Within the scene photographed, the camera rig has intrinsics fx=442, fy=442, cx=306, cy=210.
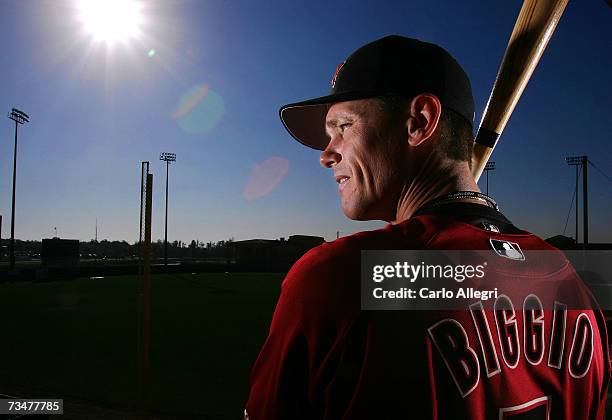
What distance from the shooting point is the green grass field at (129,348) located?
8078 millimetres

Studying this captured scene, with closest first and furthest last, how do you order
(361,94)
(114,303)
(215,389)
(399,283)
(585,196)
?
1. (399,283)
2. (361,94)
3. (215,389)
4. (114,303)
5. (585,196)

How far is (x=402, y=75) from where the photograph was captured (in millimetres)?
1042

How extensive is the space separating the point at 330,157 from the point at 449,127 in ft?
1.05

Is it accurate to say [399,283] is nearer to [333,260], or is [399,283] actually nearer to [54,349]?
[333,260]

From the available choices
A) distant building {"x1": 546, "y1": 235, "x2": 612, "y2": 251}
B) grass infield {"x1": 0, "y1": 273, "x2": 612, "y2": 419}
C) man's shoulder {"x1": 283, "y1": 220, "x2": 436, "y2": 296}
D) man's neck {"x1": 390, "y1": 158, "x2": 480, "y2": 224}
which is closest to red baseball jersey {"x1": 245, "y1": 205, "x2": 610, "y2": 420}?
man's shoulder {"x1": 283, "y1": 220, "x2": 436, "y2": 296}

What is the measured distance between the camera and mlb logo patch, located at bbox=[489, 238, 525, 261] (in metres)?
0.95

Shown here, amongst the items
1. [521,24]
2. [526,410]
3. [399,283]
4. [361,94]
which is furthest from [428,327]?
[521,24]

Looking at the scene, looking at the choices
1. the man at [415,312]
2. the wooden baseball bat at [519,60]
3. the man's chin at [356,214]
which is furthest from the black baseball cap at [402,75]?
the man's chin at [356,214]

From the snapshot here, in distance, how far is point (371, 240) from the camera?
85 cm

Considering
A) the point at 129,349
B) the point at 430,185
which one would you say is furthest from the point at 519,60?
the point at 129,349

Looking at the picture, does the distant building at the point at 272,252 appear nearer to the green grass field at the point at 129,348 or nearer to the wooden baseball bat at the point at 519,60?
the green grass field at the point at 129,348

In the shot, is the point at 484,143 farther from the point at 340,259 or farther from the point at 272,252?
the point at 272,252

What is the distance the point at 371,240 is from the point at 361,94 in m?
0.39

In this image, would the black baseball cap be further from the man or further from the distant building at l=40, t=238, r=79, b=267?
the distant building at l=40, t=238, r=79, b=267
